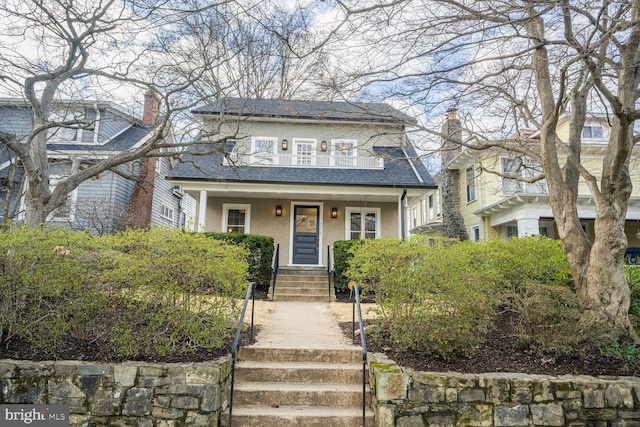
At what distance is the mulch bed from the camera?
3.96 meters

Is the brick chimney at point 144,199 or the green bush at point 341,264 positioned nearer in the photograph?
the green bush at point 341,264

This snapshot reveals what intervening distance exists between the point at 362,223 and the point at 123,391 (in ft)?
30.8

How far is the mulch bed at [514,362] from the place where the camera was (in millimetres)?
3955

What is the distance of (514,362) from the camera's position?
164 inches

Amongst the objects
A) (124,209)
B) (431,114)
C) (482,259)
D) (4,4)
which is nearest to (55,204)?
(4,4)

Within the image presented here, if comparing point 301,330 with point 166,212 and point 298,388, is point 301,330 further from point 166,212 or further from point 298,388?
point 166,212

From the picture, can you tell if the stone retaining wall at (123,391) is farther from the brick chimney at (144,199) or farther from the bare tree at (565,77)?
the brick chimney at (144,199)

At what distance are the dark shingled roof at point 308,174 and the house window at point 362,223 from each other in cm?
134

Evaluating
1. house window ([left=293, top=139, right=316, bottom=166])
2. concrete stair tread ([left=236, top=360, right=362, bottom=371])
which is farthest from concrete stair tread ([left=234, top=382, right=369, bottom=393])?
house window ([left=293, top=139, right=316, bottom=166])

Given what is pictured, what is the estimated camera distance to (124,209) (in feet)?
45.5

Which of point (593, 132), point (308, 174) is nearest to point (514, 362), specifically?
point (308, 174)

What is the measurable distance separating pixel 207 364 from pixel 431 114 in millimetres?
5370

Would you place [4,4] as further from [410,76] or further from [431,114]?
[431,114]

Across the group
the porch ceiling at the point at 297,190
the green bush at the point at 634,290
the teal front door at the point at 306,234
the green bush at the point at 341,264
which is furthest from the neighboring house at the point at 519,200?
the teal front door at the point at 306,234
